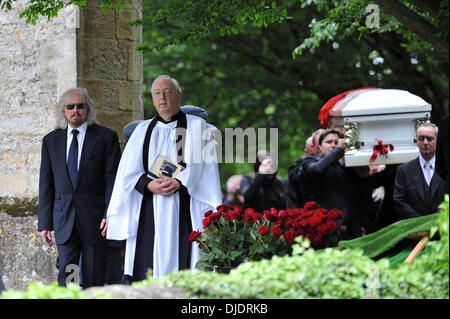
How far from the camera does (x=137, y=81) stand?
921cm

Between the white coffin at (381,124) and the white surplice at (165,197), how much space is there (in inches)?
54.4

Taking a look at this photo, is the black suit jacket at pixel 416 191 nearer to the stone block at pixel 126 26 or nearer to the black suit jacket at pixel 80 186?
the black suit jacket at pixel 80 186

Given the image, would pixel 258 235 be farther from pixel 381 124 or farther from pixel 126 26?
pixel 126 26

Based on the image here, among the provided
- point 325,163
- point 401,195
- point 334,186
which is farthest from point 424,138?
point 334,186

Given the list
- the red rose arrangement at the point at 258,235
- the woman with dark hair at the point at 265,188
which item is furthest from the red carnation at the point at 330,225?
the woman with dark hair at the point at 265,188

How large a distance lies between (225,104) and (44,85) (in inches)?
312

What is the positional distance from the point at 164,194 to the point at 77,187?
2.41 ft

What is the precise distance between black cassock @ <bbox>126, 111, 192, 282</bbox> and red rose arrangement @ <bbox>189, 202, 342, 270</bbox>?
78 cm

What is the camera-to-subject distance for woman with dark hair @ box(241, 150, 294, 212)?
1030 centimetres

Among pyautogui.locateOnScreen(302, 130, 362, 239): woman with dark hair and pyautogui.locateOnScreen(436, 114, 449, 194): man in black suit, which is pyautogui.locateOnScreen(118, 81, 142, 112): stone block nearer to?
pyautogui.locateOnScreen(302, 130, 362, 239): woman with dark hair

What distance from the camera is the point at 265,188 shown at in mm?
10617

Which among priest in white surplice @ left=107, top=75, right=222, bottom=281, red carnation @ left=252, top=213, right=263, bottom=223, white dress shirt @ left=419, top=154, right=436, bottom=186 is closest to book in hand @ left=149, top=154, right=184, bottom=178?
priest in white surplice @ left=107, top=75, right=222, bottom=281

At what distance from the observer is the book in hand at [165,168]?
727 centimetres
